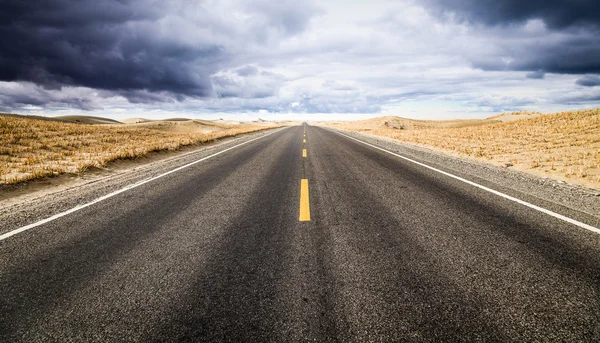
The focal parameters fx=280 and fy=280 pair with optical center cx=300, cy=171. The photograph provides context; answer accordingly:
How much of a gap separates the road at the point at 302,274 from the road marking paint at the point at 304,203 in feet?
0.16

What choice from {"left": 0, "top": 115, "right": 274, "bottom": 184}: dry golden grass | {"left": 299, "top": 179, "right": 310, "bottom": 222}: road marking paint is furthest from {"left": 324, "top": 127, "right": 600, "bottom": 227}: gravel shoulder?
{"left": 0, "top": 115, "right": 274, "bottom": 184}: dry golden grass

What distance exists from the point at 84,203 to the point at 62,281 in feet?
10.7

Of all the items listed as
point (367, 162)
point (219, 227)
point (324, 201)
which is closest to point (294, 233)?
point (219, 227)

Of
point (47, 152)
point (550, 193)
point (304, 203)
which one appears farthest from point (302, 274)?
point (47, 152)

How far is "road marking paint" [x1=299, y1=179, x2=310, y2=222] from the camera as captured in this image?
14.4ft

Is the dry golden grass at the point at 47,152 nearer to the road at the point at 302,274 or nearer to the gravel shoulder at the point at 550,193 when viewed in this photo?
the road at the point at 302,274

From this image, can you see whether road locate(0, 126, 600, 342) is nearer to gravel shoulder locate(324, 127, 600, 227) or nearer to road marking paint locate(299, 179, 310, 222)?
road marking paint locate(299, 179, 310, 222)

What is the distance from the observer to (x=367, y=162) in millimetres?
9969

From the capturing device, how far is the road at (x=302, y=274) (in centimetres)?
214

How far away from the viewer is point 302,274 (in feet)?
9.31

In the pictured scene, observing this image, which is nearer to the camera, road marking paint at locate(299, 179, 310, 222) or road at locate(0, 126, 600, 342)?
road at locate(0, 126, 600, 342)

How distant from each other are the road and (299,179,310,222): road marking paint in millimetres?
48

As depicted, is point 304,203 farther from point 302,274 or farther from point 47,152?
point 47,152

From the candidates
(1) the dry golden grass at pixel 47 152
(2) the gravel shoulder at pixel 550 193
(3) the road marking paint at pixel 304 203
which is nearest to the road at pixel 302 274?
(3) the road marking paint at pixel 304 203
